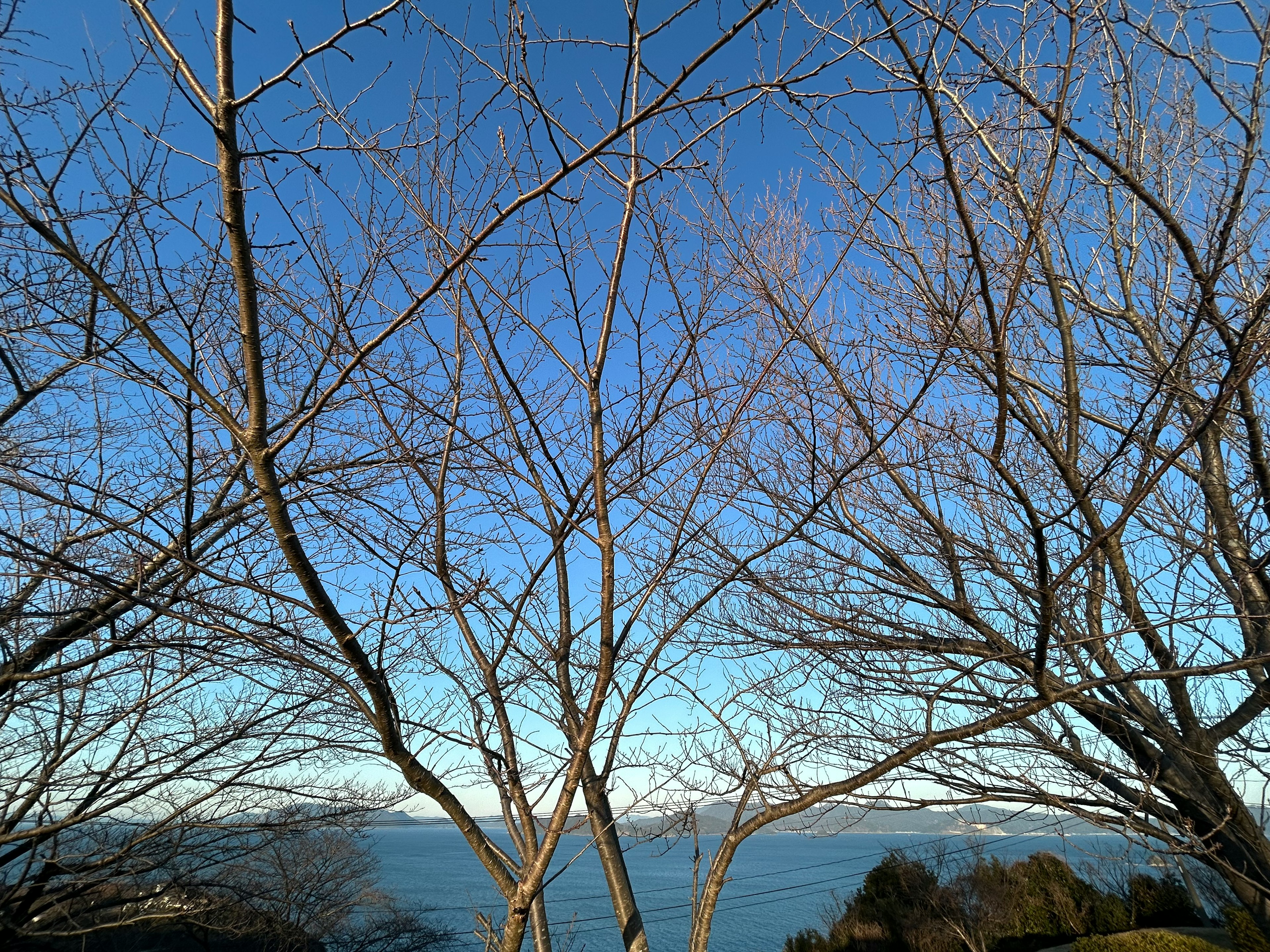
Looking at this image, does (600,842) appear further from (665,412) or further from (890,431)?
(890,431)

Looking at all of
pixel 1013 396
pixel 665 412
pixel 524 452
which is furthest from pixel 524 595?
pixel 1013 396

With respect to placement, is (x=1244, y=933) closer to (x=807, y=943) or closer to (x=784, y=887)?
(x=807, y=943)

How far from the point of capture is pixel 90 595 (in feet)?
14.5

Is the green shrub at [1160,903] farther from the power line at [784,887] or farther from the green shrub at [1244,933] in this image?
the green shrub at [1244,933]

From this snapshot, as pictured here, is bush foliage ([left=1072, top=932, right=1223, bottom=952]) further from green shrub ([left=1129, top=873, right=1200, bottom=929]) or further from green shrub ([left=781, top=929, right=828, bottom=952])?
green shrub ([left=781, top=929, right=828, bottom=952])

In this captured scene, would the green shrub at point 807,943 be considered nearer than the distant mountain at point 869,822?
No

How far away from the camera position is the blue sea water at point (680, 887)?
15648 mm

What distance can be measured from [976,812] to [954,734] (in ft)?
10.2

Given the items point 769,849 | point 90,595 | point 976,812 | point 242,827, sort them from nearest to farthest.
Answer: point 90,595
point 976,812
point 242,827
point 769,849

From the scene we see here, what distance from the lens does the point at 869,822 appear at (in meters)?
5.10

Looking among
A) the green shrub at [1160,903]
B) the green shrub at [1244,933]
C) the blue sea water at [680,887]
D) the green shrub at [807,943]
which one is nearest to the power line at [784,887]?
the blue sea water at [680,887]

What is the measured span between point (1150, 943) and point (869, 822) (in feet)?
38.0

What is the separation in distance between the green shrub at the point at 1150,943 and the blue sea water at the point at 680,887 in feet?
5.09

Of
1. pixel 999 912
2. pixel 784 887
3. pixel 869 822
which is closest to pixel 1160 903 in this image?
pixel 999 912
